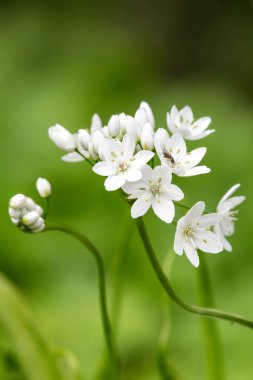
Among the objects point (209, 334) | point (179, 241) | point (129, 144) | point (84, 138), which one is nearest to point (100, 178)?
point (209, 334)

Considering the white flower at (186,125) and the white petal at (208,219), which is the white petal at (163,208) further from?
the white flower at (186,125)

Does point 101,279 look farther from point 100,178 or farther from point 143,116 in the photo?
point 100,178

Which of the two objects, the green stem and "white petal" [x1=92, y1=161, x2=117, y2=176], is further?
the green stem

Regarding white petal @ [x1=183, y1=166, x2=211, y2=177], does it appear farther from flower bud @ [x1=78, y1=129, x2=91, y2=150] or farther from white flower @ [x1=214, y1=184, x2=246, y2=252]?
flower bud @ [x1=78, y1=129, x2=91, y2=150]

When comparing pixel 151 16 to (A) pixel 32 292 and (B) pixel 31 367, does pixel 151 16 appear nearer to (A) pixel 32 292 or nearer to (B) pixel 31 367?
(A) pixel 32 292

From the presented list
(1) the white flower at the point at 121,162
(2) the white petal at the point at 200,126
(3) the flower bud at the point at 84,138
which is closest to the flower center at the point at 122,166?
(1) the white flower at the point at 121,162

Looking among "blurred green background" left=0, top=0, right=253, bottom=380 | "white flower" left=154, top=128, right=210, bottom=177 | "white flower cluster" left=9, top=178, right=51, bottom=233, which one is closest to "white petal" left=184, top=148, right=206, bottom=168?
"white flower" left=154, top=128, right=210, bottom=177
